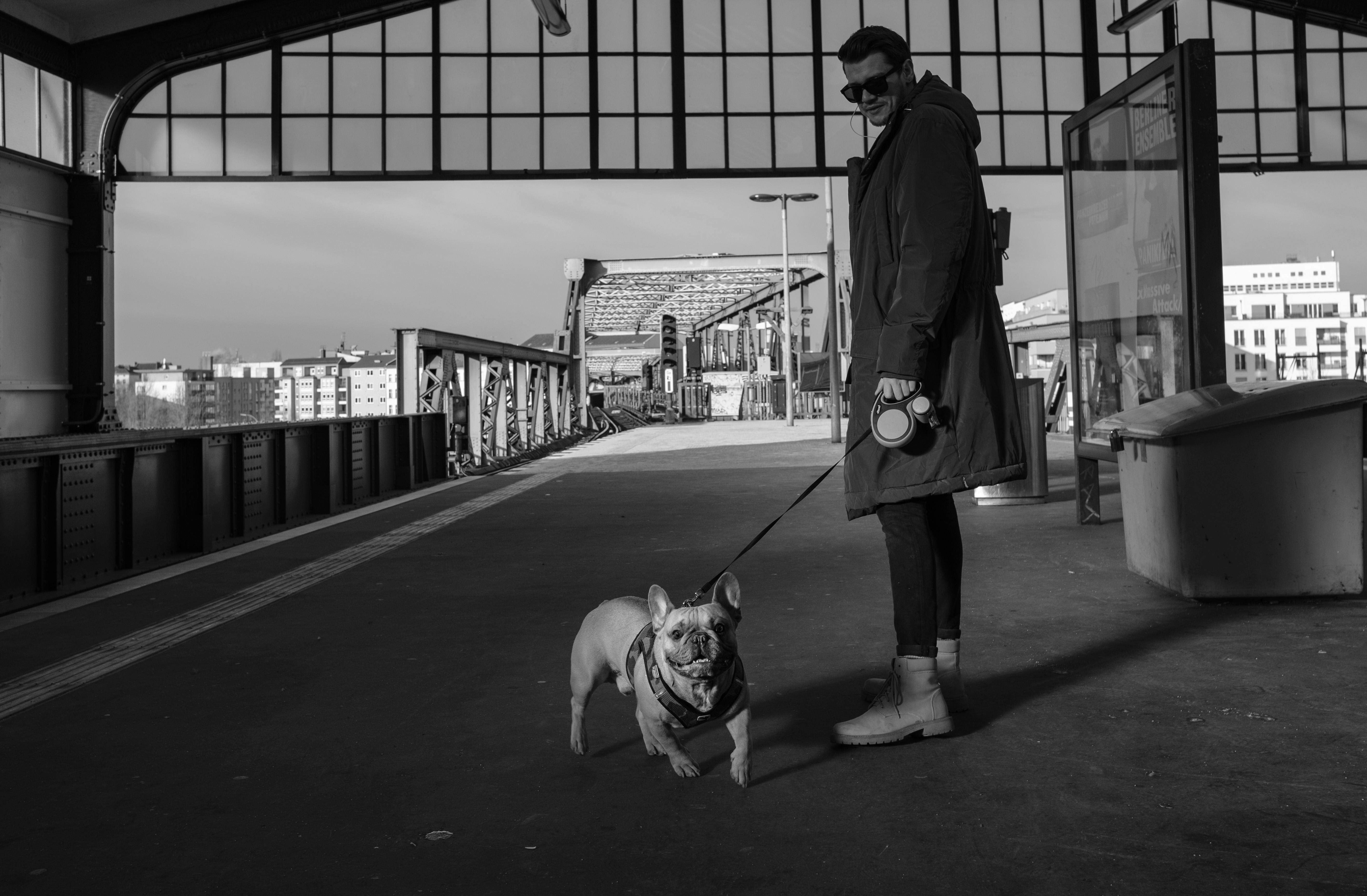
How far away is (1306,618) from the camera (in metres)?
4.87

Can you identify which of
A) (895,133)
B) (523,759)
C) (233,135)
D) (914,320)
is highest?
(233,135)

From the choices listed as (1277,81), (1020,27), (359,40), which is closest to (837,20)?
(1020,27)

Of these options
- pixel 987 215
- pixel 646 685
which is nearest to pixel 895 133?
pixel 987 215

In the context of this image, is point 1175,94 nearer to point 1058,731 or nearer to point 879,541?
point 879,541

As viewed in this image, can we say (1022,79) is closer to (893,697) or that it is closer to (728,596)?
(893,697)

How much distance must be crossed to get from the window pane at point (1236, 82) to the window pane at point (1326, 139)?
3.44 ft

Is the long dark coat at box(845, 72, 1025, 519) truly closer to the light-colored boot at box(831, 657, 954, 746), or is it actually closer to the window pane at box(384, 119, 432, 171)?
the light-colored boot at box(831, 657, 954, 746)

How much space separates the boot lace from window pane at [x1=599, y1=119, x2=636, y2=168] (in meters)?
15.8

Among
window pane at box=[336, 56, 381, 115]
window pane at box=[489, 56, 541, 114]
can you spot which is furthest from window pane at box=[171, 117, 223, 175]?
window pane at box=[489, 56, 541, 114]

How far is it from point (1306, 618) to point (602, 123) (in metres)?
15.1

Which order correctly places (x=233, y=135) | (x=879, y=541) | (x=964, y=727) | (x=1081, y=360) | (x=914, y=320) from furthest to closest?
(x=233, y=135), (x=1081, y=360), (x=879, y=541), (x=964, y=727), (x=914, y=320)

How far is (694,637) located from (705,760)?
0.64 m

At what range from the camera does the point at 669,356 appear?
48.6 meters

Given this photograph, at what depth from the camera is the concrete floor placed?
2438 mm
